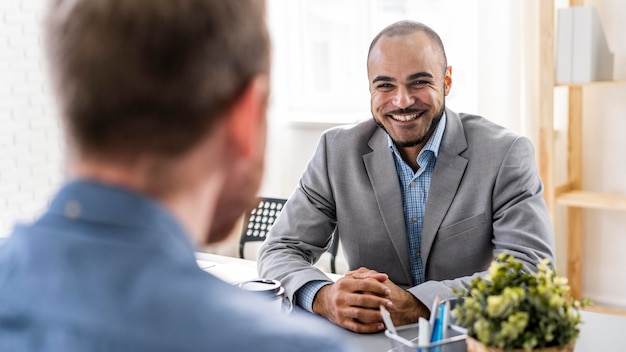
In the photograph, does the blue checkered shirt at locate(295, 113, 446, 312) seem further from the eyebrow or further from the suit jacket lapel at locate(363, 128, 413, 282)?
the eyebrow

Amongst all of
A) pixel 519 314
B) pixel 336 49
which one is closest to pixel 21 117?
pixel 336 49

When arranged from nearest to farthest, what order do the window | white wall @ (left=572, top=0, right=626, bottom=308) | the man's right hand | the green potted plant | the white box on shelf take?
the green potted plant
the man's right hand
the white box on shelf
white wall @ (left=572, top=0, right=626, bottom=308)
the window

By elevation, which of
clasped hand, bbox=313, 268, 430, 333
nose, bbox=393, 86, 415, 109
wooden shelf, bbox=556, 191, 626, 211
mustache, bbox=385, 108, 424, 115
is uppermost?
nose, bbox=393, 86, 415, 109

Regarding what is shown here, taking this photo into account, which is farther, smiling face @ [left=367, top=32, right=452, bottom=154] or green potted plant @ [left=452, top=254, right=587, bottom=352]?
smiling face @ [left=367, top=32, right=452, bottom=154]

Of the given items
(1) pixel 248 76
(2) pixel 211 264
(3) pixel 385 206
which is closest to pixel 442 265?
(3) pixel 385 206

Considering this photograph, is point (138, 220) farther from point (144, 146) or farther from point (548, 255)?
point (548, 255)

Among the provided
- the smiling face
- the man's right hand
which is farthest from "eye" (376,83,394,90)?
the man's right hand

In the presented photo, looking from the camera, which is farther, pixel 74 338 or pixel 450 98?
pixel 450 98

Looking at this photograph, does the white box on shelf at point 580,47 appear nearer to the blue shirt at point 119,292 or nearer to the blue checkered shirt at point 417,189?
the blue checkered shirt at point 417,189

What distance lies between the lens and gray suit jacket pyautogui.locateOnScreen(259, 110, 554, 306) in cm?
177

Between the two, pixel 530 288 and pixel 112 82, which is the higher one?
pixel 112 82

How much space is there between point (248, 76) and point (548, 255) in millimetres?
1314

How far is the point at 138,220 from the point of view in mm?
525

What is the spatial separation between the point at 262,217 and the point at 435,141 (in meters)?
1.00
